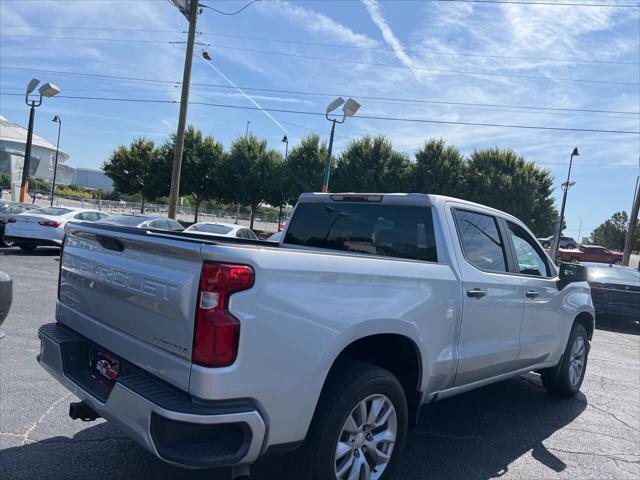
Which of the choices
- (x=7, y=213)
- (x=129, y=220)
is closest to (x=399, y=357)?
(x=129, y=220)

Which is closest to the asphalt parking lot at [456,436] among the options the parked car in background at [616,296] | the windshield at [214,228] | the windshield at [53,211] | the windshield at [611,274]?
the parked car in background at [616,296]

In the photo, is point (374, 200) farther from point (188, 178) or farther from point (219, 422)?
point (188, 178)

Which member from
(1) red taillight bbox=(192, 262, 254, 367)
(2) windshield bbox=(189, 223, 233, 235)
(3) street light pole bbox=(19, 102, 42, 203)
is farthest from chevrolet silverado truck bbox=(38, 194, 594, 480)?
(3) street light pole bbox=(19, 102, 42, 203)

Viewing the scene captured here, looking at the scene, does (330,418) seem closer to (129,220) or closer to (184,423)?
(184,423)

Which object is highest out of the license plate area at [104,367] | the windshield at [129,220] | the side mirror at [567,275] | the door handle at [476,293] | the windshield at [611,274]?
the side mirror at [567,275]

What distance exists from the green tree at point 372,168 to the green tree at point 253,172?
4055 mm

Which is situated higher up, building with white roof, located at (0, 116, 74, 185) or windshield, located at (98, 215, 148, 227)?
building with white roof, located at (0, 116, 74, 185)

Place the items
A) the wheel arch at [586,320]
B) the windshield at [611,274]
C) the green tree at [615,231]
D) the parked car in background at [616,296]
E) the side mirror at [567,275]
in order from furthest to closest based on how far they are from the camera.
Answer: the green tree at [615,231]
the windshield at [611,274]
the parked car in background at [616,296]
the wheel arch at [586,320]
the side mirror at [567,275]

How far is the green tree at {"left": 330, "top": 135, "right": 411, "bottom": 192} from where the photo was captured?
3378cm

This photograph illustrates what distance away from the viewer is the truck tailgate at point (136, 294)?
235 centimetres

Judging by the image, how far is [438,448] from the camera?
3.96 metres

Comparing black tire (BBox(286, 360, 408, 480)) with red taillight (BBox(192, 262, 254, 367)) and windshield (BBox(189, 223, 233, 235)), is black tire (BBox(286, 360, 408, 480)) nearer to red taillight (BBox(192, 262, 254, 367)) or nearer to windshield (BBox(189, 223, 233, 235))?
red taillight (BBox(192, 262, 254, 367))

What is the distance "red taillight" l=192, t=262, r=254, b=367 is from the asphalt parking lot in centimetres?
136

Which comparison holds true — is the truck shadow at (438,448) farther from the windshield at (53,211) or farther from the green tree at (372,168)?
the green tree at (372,168)
